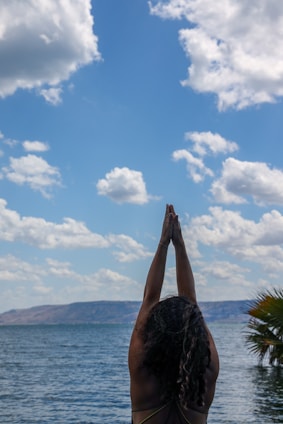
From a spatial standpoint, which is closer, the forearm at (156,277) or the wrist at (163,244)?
the forearm at (156,277)

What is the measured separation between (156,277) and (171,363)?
45cm

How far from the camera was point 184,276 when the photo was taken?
10.1 feet

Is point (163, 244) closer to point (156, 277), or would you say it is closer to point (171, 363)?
point (156, 277)

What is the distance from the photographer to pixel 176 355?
2682 mm

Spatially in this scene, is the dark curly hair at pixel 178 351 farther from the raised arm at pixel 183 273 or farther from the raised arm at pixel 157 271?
the raised arm at pixel 183 273

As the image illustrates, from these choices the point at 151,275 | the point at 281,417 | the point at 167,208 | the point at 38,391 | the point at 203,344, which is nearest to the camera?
the point at 203,344

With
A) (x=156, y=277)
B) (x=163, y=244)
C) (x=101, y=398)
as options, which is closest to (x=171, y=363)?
(x=156, y=277)

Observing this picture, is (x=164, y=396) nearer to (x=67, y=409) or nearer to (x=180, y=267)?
(x=180, y=267)

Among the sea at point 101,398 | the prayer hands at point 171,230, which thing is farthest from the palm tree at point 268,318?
the prayer hands at point 171,230

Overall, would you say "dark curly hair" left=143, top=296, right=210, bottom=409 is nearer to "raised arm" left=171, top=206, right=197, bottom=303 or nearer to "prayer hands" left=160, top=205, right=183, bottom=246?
"raised arm" left=171, top=206, right=197, bottom=303

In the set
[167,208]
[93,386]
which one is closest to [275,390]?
[93,386]

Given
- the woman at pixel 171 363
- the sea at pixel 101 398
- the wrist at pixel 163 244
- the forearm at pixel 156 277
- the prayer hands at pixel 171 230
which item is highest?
the prayer hands at pixel 171 230

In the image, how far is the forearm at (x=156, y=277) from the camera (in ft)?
9.51

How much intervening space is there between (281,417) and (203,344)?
50.6 ft
